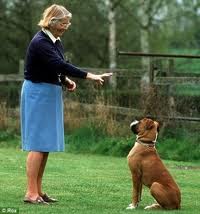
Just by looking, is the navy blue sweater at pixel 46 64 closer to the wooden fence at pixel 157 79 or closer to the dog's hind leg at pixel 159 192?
the dog's hind leg at pixel 159 192

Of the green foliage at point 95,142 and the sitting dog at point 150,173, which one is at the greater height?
the sitting dog at point 150,173

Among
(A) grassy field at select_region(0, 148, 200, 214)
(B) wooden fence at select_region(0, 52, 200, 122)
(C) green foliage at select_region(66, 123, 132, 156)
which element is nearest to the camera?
(A) grassy field at select_region(0, 148, 200, 214)

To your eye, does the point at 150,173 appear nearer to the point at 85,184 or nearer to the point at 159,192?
the point at 159,192

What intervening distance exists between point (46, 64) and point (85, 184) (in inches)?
92.5

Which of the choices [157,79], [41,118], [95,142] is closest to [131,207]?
[41,118]

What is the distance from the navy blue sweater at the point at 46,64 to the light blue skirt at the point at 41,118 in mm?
83

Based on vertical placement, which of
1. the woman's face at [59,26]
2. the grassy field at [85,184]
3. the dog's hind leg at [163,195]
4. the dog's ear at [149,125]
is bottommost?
the grassy field at [85,184]

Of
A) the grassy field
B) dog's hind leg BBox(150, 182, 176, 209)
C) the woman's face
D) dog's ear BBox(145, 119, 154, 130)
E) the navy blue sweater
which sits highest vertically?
the woman's face

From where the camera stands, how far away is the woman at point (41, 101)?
26.2 feet

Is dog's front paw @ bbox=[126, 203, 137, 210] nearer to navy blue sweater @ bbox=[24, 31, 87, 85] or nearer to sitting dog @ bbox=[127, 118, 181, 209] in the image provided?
sitting dog @ bbox=[127, 118, 181, 209]

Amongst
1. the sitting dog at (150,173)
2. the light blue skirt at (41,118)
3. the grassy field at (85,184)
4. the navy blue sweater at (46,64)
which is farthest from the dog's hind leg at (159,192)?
the navy blue sweater at (46,64)

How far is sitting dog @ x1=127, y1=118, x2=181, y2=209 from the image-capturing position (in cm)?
772

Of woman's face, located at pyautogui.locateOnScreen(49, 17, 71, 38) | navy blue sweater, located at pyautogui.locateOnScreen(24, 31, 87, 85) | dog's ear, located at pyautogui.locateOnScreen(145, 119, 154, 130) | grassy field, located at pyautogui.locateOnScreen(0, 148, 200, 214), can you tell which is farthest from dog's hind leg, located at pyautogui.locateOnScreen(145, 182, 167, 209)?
woman's face, located at pyautogui.locateOnScreen(49, 17, 71, 38)

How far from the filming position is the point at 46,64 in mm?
7941
